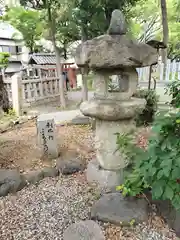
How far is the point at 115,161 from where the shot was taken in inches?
102

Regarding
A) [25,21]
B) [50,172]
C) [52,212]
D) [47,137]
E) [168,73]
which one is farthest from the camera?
[25,21]

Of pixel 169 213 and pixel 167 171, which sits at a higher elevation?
pixel 167 171

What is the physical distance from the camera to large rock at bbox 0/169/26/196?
98.7 inches

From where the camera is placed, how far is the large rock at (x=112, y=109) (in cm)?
230

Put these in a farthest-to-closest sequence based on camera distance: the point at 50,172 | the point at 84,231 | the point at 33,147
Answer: the point at 33,147 → the point at 50,172 → the point at 84,231

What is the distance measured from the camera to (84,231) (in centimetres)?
185

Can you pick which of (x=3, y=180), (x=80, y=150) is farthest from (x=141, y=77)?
(x=3, y=180)

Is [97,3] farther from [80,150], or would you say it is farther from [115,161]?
[115,161]

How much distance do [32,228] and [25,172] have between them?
3.55ft

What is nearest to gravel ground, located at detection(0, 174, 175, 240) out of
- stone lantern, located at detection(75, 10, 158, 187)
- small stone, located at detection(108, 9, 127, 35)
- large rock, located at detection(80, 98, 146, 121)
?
stone lantern, located at detection(75, 10, 158, 187)

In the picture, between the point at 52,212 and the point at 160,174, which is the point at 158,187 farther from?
the point at 52,212

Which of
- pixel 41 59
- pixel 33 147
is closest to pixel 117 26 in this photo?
pixel 33 147

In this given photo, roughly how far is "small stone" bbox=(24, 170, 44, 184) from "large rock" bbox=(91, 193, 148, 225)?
3.01 ft

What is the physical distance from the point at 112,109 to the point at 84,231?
110 centimetres
